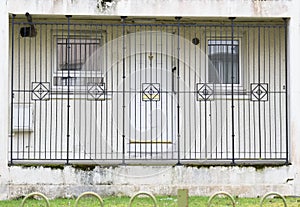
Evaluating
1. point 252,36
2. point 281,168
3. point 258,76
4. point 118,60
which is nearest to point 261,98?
point 258,76

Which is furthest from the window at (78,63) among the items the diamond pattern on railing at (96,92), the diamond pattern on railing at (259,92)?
the diamond pattern on railing at (259,92)

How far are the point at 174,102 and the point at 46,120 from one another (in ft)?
9.30

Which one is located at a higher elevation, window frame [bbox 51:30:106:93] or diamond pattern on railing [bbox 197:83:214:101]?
window frame [bbox 51:30:106:93]

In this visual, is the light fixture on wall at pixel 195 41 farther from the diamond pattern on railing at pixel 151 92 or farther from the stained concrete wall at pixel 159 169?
the stained concrete wall at pixel 159 169

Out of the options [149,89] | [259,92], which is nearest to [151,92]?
[149,89]

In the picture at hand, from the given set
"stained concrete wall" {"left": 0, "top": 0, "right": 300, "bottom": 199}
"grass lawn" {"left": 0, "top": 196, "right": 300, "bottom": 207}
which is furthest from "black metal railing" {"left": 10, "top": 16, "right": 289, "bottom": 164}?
"grass lawn" {"left": 0, "top": 196, "right": 300, "bottom": 207}

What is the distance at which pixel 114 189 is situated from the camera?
38.9ft

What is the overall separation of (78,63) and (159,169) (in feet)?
11.3

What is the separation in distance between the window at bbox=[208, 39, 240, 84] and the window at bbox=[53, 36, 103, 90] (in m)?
A: 2.49

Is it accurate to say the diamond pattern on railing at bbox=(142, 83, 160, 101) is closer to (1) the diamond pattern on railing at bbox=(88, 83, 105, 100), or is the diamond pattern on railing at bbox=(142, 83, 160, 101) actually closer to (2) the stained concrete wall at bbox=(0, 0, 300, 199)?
(1) the diamond pattern on railing at bbox=(88, 83, 105, 100)

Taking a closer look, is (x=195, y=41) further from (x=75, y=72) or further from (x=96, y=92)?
(x=75, y=72)

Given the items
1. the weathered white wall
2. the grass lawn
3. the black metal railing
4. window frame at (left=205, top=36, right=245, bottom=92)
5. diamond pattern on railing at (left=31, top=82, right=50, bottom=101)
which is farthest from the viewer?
window frame at (left=205, top=36, right=245, bottom=92)

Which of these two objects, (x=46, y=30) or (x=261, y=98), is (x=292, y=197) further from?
(x=46, y=30)

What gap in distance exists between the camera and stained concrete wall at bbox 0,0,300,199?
11.8 metres
